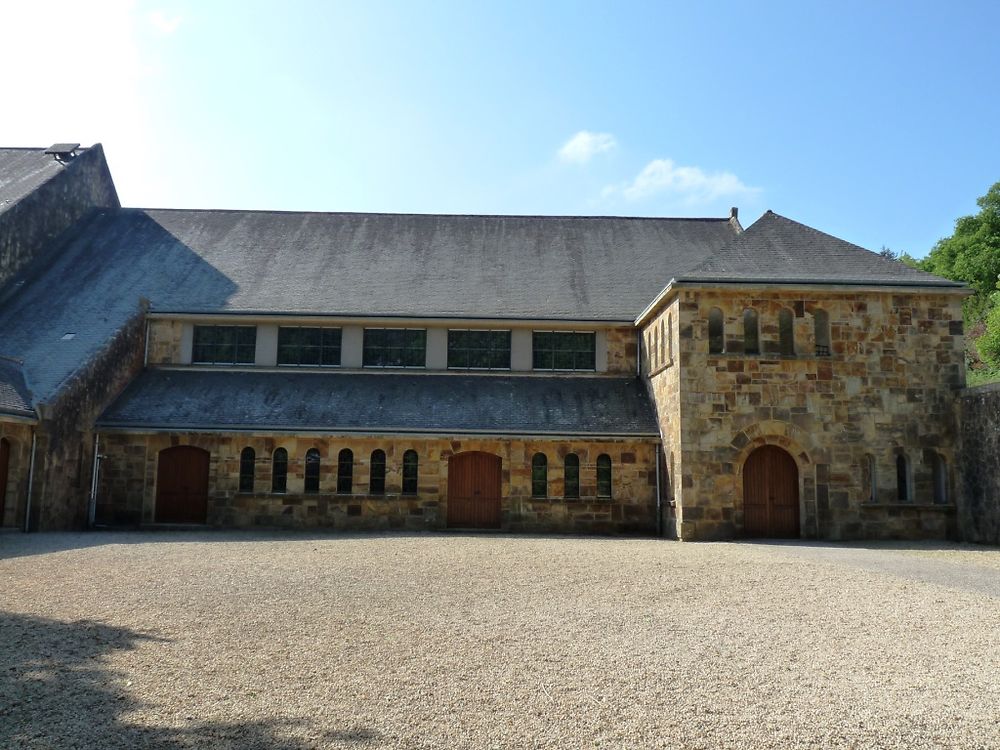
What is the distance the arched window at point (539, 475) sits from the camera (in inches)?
762

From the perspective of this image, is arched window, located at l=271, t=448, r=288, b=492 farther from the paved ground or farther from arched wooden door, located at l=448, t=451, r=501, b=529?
the paved ground

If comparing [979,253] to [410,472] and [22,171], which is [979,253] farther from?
[22,171]

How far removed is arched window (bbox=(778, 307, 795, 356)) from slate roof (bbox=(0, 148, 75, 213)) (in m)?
21.0

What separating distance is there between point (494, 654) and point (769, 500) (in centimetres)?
1211

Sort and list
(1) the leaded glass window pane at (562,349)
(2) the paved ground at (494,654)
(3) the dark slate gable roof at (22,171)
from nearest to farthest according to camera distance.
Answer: (2) the paved ground at (494,654) → (1) the leaded glass window pane at (562,349) → (3) the dark slate gable roof at (22,171)

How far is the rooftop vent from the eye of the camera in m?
26.8

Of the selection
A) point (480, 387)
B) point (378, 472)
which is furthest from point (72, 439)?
point (480, 387)

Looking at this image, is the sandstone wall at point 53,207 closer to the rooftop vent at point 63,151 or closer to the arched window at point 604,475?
the rooftop vent at point 63,151

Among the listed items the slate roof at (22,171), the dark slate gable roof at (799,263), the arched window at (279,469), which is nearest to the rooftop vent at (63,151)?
the slate roof at (22,171)

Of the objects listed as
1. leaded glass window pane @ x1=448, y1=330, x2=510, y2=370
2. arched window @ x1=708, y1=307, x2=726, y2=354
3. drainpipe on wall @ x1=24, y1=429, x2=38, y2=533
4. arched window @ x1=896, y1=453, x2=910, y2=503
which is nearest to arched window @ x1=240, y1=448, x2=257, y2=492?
drainpipe on wall @ x1=24, y1=429, x2=38, y2=533

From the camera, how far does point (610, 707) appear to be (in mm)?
5484

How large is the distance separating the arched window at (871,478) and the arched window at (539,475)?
275 inches

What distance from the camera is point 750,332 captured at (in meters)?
17.9

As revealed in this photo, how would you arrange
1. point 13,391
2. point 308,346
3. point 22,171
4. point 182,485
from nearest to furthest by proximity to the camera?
1. point 13,391
2. point 182,485
3. point 308,346
4. point 22,171
